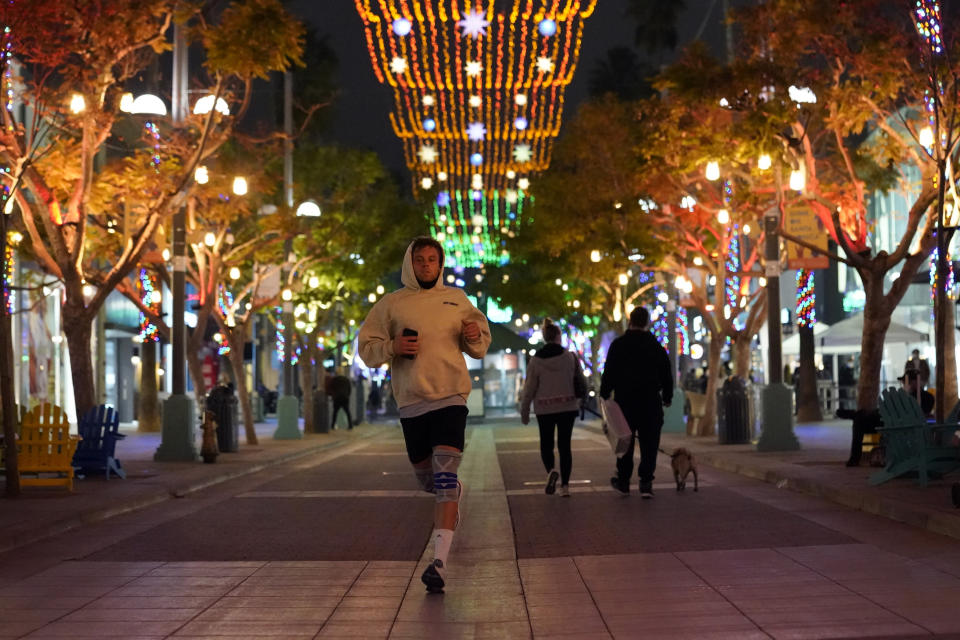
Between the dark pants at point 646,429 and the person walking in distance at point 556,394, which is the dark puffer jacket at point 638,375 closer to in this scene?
the dark pants at point 646,429

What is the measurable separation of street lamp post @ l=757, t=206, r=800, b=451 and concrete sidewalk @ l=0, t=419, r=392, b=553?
331 inches

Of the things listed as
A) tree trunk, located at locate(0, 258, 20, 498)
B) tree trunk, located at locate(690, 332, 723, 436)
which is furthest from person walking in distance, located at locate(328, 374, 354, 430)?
tree trunk, located at locate(0, 258, 20, 498)

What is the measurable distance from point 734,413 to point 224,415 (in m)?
9.58

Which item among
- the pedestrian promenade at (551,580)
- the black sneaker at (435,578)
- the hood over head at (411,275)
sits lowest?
the pedestrian promenade at (551,580)

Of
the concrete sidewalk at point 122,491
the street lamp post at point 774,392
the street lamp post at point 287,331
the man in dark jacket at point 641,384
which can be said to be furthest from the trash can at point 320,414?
the man in dark jacket at point 641,384

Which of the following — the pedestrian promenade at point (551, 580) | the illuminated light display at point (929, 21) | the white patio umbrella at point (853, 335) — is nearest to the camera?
the pedestrian promenade at point (551, 580)

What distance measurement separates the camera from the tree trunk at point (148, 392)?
3816 cm

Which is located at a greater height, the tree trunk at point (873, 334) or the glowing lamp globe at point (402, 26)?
the glowing lamp globe at point (402, 26)

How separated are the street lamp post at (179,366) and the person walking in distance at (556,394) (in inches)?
360

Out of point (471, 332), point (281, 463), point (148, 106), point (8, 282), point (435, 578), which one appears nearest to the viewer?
point (435, 578)

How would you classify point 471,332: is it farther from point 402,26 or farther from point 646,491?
point 402,26

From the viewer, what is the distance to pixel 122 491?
16.4 m

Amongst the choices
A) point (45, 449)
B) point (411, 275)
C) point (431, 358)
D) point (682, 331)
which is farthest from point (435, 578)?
point (682, 331)

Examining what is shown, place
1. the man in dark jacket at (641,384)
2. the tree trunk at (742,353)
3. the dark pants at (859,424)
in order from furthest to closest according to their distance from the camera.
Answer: the tree trunk at (742,353) → the dark pants at (859,424) → the man in dark jacket at (641,384)
